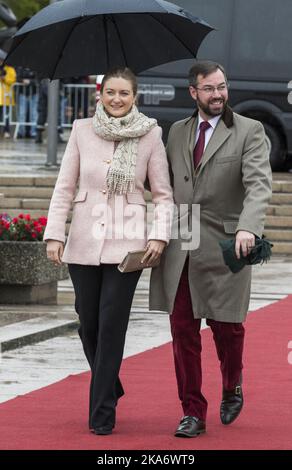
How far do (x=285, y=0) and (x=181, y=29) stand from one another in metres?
11.2

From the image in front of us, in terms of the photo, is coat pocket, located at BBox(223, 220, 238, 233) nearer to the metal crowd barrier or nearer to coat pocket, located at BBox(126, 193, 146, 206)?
coat pocket, located at BBox(126, 193, 146, 206)

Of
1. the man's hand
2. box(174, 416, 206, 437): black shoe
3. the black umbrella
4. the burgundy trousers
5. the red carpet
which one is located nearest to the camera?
the man's hand

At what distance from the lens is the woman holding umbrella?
7.06 m

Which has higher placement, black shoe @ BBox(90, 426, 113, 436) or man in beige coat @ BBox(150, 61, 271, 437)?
man in beige coat @ BBox(150, 61, 271, 437)

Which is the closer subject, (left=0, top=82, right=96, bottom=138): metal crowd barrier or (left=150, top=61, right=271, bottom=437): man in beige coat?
(left=150, top=61, right=271, bottom=437): man in beige coat

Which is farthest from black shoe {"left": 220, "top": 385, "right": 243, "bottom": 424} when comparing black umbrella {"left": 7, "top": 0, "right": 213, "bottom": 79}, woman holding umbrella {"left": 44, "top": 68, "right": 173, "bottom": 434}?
black umbrella {"left": 7, "top": 0, "right": 213, "bottom": 79}

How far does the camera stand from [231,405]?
7.34m

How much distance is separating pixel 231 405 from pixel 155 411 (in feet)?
1.82

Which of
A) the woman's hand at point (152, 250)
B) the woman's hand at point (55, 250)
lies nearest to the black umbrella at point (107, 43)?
the woman's hand at point (55, 250)

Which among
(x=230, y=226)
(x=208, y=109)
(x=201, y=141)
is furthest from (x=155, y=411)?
(x=208, y=109)

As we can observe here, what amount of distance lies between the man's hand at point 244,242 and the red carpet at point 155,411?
91 centimetres

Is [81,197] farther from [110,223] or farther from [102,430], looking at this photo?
[102,430]

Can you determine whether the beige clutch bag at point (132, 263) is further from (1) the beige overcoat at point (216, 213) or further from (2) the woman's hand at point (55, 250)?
(2) the woman's hand at point (55, 250)

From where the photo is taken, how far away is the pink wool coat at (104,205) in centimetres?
709
